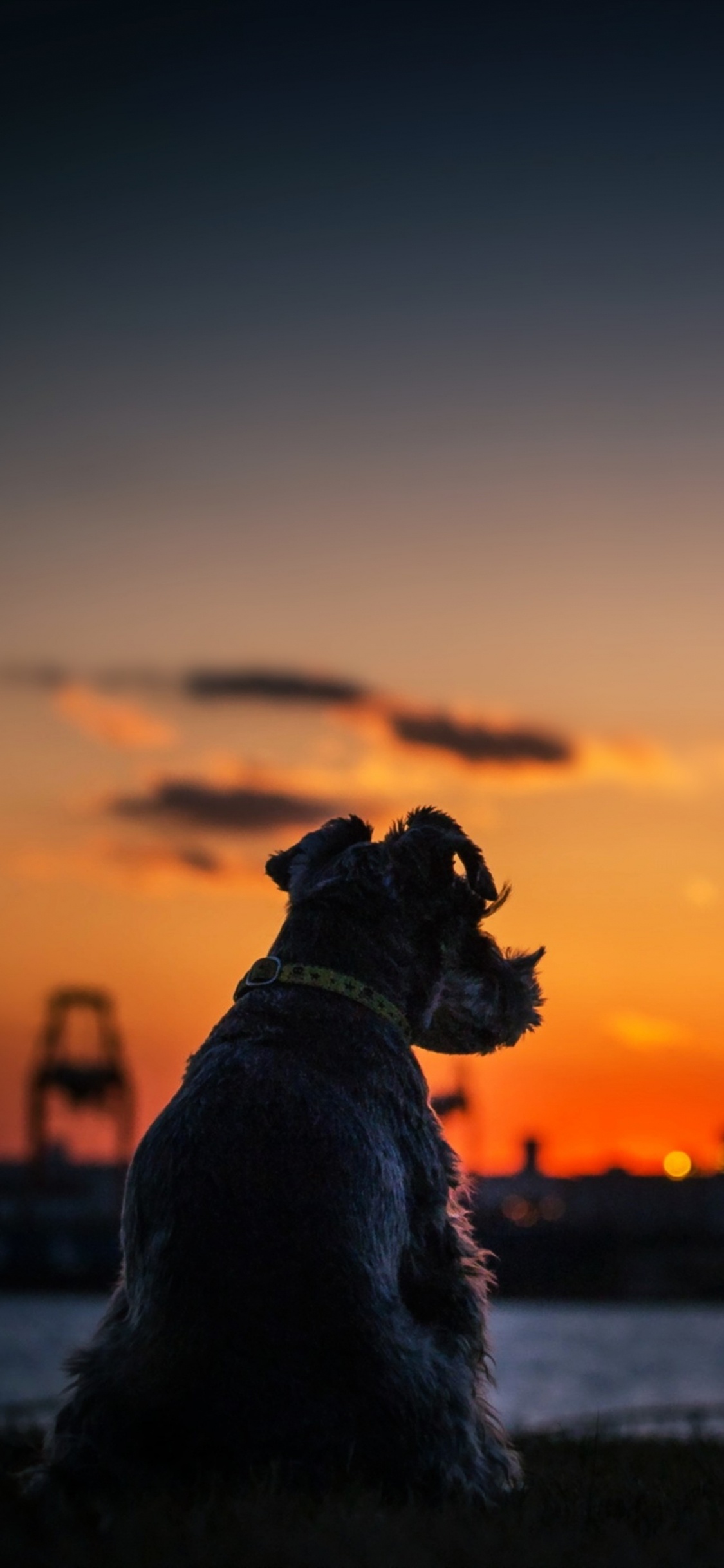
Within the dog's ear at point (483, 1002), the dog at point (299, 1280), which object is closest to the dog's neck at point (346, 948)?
the dog at point (299, 1280)

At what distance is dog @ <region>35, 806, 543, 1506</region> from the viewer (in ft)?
15.9

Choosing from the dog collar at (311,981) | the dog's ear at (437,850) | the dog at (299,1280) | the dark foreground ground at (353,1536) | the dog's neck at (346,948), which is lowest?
the dark foreground ground at (353,1536)

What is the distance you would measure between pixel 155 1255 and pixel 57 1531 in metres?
1.11

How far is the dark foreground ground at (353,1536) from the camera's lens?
4035mm

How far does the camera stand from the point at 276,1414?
15.9 ft

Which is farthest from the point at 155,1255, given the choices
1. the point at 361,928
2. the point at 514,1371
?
the point at 514,1371

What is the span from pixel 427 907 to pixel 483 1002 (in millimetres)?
599

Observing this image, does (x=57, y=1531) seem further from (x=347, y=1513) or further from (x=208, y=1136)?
(x=208, y=1136)

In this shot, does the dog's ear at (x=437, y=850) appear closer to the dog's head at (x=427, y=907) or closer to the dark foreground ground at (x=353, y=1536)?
the dog's head at (x=427, y=907)

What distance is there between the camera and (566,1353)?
354 ft

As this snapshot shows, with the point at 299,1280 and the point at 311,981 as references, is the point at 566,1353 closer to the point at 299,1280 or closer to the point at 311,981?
the point at 311,981

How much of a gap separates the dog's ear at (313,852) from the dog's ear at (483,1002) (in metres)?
0.60

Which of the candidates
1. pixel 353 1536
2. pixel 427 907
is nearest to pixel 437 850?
pixel 427 907

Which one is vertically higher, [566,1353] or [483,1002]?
[566,1353]
